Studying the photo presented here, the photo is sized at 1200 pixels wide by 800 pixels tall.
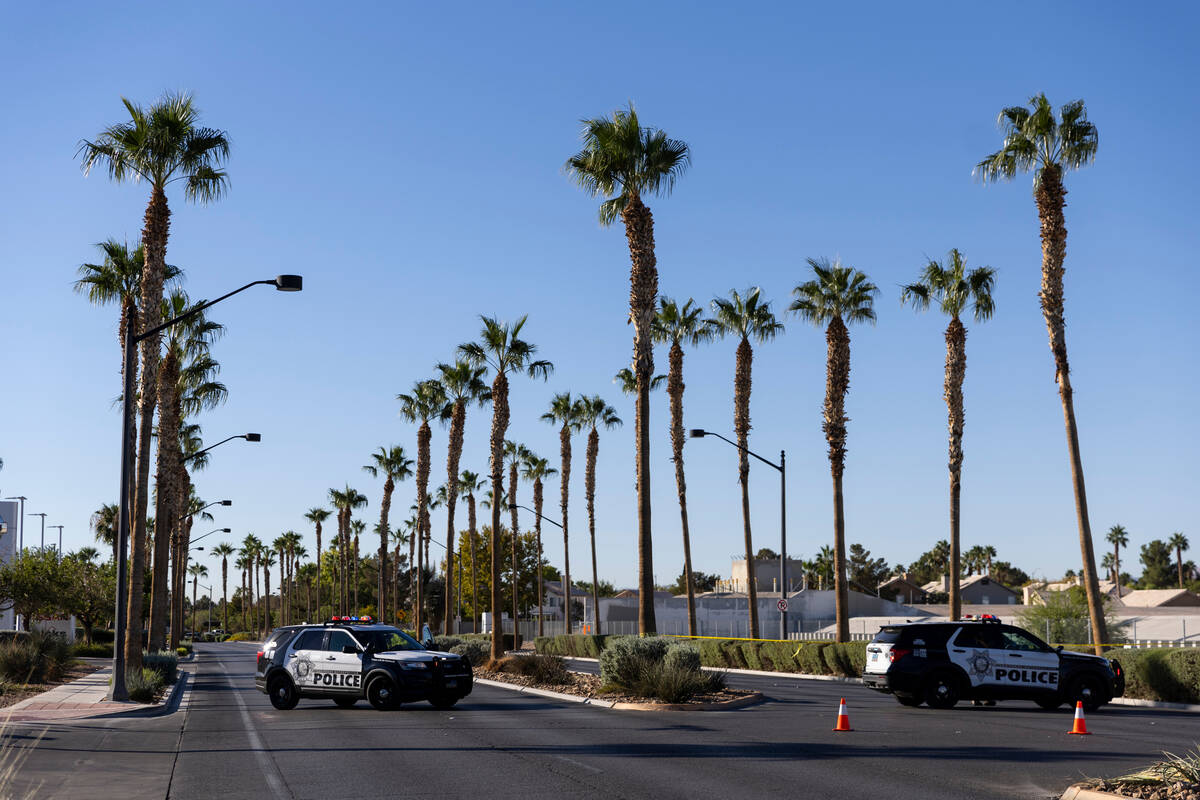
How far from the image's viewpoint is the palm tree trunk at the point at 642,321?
32094mm

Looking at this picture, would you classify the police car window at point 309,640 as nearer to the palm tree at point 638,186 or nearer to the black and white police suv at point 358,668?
the black and white police suv at point 358,668

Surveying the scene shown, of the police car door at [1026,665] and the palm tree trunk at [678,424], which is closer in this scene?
the police car door at [1026,665]

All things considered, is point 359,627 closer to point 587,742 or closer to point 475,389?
point 587,742

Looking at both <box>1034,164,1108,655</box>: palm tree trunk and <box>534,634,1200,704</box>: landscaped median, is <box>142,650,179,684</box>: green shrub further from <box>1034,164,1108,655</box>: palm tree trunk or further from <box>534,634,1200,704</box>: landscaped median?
<box>1034,164,1108,655</box>: palm tree trunk

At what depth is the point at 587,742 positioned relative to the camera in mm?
17094

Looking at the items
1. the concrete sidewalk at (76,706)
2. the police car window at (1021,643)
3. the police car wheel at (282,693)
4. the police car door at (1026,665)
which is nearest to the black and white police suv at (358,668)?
the police car wheel at (282,693)

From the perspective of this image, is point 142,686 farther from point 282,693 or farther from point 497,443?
point 497,443

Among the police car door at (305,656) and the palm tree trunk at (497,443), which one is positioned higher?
the palm tree trunk at (497,443)

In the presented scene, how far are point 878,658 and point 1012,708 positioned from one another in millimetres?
3170

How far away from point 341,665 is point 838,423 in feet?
80.8

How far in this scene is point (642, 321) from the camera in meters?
33.2

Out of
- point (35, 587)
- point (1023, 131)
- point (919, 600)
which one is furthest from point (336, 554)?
point (1023, 131)

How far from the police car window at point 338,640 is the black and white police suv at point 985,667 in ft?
34.8

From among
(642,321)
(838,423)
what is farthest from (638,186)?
(838,423)
